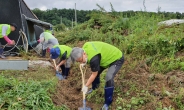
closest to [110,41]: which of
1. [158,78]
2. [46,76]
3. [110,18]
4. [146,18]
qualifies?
[146,18]

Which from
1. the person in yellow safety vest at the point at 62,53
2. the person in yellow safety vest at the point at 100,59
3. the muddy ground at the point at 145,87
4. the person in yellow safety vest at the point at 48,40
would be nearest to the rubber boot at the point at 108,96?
the person in yellow safety vest at the point at 100,59

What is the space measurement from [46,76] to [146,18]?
5.42 metres

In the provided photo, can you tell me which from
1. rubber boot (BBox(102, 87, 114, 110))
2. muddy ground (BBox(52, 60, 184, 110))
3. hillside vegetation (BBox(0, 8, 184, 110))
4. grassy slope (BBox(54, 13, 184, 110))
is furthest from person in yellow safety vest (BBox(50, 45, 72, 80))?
rubber boot (BBox(102, 87, 114, 110))

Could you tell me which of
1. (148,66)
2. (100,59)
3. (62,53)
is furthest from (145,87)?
(62,53)

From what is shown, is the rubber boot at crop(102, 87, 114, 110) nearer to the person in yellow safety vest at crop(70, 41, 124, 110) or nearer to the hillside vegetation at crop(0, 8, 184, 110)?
the person in yellow safety vest at crop(70, 41, 124, 110)

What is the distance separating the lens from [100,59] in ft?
14.4

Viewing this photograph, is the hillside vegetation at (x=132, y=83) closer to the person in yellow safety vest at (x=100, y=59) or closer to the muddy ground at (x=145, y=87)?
the muddy ground at (x=145, y=87)

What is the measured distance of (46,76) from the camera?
6344 millimetres

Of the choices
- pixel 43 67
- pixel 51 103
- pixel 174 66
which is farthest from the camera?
pixel 43 67

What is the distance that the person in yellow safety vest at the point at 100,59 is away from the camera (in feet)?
13.4

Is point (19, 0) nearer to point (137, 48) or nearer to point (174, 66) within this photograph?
point (137, 48)

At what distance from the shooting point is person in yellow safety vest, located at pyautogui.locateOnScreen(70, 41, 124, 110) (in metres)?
4.09

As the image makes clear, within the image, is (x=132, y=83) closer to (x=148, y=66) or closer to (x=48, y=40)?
(x=148, y=66)

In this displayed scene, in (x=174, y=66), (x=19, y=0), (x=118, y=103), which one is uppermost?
(x=19, y=0)
